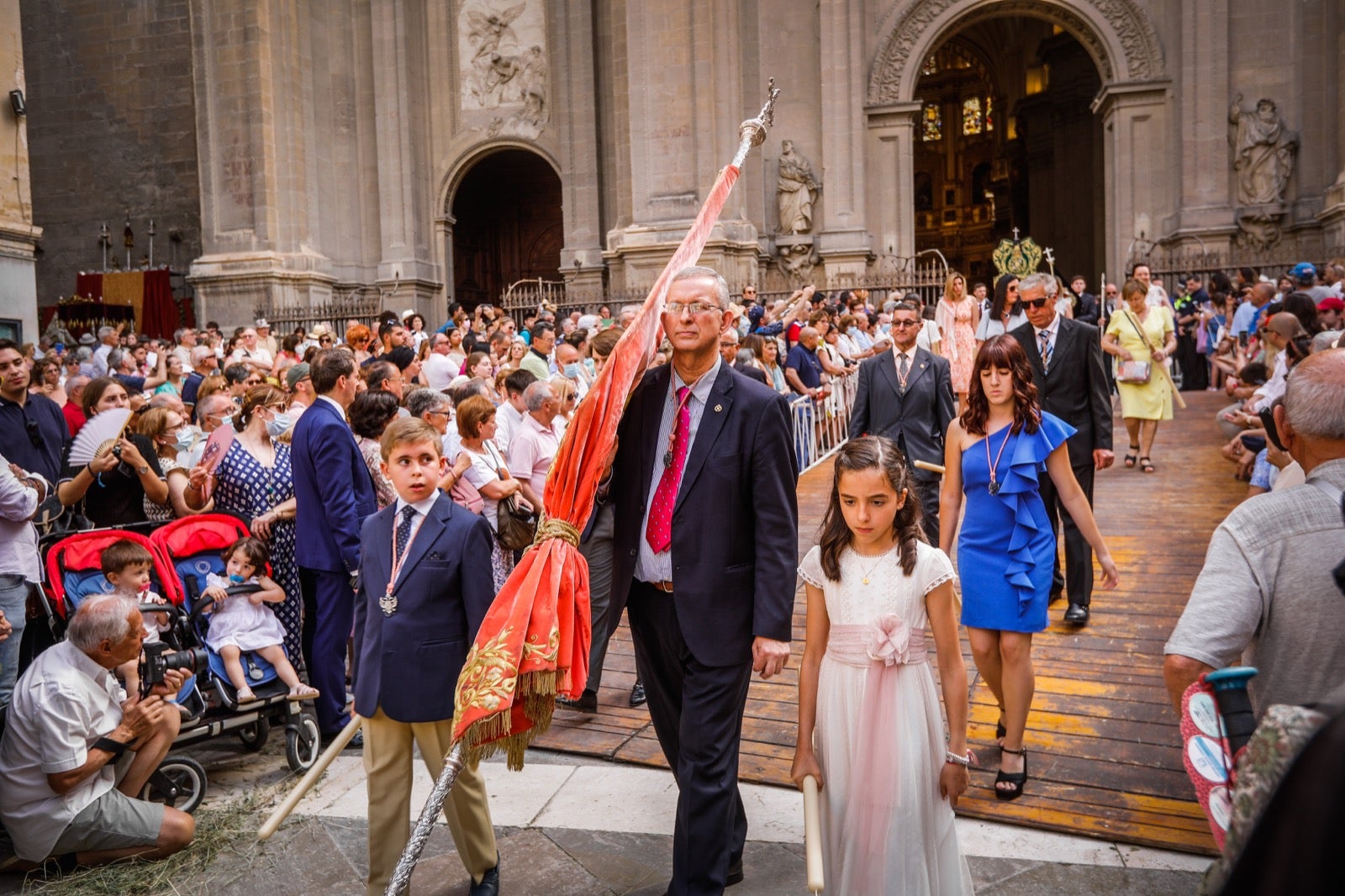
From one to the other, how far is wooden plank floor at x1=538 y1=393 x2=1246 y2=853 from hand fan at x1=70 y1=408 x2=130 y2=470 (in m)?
3.48

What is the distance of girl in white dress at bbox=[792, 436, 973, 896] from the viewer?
10.3ft

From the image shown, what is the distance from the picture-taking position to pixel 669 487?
11.7 feet

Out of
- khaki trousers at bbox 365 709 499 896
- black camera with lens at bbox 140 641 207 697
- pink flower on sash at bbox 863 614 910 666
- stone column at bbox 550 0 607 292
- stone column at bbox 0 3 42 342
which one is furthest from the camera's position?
stone column at bbox 550 0 607 292

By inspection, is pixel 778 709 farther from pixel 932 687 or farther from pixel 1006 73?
pixel 1006 73

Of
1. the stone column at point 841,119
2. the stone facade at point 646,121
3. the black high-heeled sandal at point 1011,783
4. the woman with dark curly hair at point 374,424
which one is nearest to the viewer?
the black high-heeled sandal at point 1011,783

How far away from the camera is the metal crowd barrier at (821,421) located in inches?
445

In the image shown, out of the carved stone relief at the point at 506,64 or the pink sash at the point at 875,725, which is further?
the carved stone relief at the point at 506,64

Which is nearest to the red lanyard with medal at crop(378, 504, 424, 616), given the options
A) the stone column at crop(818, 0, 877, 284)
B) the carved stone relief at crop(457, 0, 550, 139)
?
the stone column at crop(818, 0, 877, 284)

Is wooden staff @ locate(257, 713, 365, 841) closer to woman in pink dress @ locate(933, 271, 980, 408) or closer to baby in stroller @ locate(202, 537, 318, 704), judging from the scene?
baby in stroller @ locate(202, 537, 318, 704)

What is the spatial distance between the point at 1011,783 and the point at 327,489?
3464 mm

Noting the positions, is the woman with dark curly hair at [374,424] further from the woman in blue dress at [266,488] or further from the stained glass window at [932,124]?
the stained glass window at [932,124]

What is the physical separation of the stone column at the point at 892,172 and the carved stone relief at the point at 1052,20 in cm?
35

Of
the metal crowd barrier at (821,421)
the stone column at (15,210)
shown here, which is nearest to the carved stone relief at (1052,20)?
the metal crowd barrier at (821,421)

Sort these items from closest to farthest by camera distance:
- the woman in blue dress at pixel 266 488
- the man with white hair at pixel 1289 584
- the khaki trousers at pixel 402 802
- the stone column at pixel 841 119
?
the man with white hair at pixel 1289 584
the khaki trousers at pixel 402 802
the woman in blue dress at pixel 266 488
the stone column at pixel 841 119
